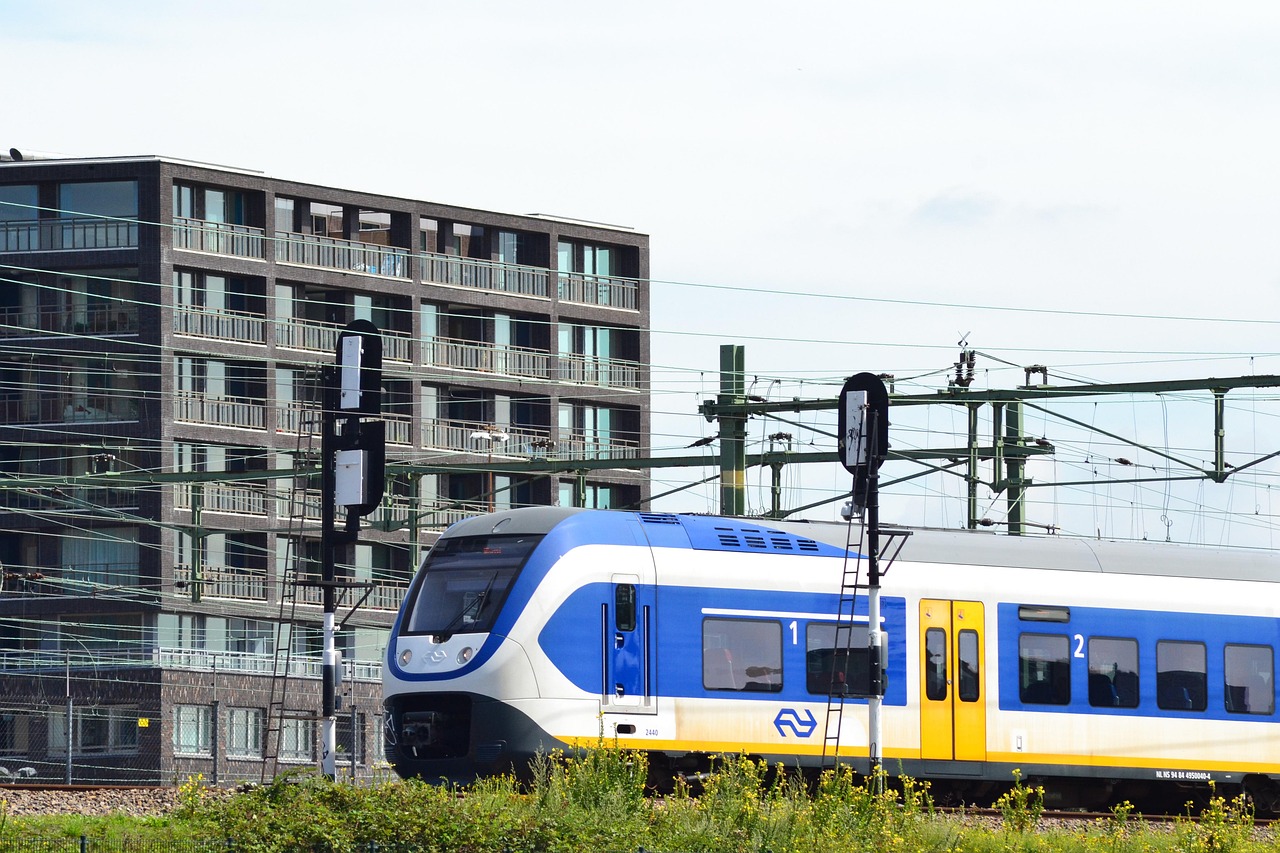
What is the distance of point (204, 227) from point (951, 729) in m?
50.2

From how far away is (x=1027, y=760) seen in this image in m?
31.2

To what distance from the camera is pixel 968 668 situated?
102 ft

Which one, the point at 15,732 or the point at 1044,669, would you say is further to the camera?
the point at 15,732

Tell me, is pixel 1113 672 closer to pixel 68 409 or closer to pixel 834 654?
pixel 834 654

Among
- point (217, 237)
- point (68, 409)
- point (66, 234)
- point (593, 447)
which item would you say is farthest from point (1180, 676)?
point (593, 447)

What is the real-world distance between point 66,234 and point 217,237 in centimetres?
483

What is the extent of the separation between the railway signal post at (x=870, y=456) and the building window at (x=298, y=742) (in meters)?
43.4

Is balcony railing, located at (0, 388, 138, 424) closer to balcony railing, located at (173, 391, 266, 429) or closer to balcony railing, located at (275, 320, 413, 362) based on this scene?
balcony railing, located at (173, 391, 266, 429)

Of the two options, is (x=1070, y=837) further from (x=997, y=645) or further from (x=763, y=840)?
(x=997, y=645)

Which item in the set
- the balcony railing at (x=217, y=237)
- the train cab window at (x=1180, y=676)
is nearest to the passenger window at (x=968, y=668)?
the train cab window at (x=1180, y=676)

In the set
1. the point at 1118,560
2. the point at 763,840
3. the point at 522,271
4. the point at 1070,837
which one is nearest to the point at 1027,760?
the point at 1118,560

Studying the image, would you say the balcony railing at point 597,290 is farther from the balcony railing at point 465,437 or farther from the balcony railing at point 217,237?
the balcony railing at point 217,237

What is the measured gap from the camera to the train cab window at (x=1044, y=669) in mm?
31359

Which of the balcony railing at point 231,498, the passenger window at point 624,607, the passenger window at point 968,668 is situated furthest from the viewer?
the balcony railing at point 231,498
